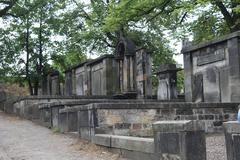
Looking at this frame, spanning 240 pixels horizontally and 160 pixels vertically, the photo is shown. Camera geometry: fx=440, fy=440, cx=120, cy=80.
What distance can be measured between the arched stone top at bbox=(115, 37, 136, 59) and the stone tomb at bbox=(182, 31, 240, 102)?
6110 mm

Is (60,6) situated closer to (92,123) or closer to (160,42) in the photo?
(160,42)

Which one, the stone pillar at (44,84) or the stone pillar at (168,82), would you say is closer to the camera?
the stone pillar at (168,82)

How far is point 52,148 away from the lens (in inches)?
449

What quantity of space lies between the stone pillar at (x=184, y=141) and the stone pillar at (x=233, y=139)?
84 centimetres

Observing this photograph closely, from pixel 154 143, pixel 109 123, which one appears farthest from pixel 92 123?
pixel 154 143

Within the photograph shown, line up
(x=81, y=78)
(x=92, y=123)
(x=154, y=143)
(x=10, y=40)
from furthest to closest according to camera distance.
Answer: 1. (x=10, y=40)
2. (x=81, y=78)
3. (x=92, y=123)
4. (x=154, y=143)

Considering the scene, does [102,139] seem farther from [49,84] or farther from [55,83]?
[49,84]

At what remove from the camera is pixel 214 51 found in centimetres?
1647

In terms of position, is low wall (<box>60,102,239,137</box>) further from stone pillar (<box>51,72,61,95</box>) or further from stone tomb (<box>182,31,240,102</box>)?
stone pillar (<box>51,72,61,95</box>)

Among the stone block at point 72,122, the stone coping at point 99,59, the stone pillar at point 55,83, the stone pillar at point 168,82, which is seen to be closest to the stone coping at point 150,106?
the stone block at point 72,122

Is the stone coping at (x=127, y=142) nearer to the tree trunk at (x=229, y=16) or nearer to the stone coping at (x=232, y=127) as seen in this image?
the stone coping at (x=232, y=127)

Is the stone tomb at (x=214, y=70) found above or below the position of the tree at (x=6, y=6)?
below

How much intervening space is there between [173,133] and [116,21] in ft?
51.5

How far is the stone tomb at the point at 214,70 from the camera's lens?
50.2 feet
